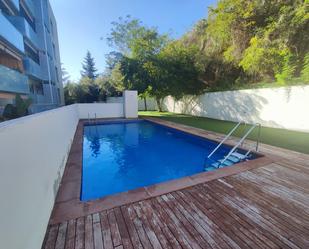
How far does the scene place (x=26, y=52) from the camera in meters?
13.5

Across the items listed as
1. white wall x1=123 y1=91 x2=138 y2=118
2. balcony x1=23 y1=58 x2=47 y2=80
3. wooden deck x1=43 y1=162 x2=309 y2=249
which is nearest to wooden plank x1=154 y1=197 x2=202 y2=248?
wooden deck x1=43 y1=162 x2=309 y2=249

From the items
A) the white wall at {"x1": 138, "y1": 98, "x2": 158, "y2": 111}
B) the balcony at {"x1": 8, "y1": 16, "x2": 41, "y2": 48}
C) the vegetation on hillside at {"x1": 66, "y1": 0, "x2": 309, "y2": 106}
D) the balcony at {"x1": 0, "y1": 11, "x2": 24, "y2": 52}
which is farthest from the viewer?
the white wall at {"x1": 138, "y1": 98, "x2": 158, "y2": 111}

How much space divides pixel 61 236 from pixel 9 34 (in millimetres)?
11386

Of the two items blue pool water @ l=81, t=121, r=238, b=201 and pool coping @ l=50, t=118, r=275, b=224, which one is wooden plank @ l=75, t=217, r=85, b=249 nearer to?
pool coping @ l=50, t=118, r=275, b=224

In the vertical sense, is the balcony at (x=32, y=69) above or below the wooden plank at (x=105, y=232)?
above

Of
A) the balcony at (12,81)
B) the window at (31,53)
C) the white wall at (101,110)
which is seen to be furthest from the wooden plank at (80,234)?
the window at (31,53)

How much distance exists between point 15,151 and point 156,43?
53.9ft

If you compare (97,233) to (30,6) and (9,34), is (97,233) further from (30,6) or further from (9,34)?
(30,6)

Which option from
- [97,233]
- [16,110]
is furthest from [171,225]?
[16,110]

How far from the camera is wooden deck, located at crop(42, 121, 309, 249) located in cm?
172

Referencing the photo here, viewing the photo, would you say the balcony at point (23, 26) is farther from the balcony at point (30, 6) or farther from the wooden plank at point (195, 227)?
the wooden plank at point (195, 227)

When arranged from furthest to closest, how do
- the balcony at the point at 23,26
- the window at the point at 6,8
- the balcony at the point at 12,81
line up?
the balcony at the point at 23,26 < the window at the point at 6,8 < the balcony at the point at 12,81

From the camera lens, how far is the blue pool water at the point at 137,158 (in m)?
4.19

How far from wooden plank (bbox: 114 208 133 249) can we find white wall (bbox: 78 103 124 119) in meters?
11.2
